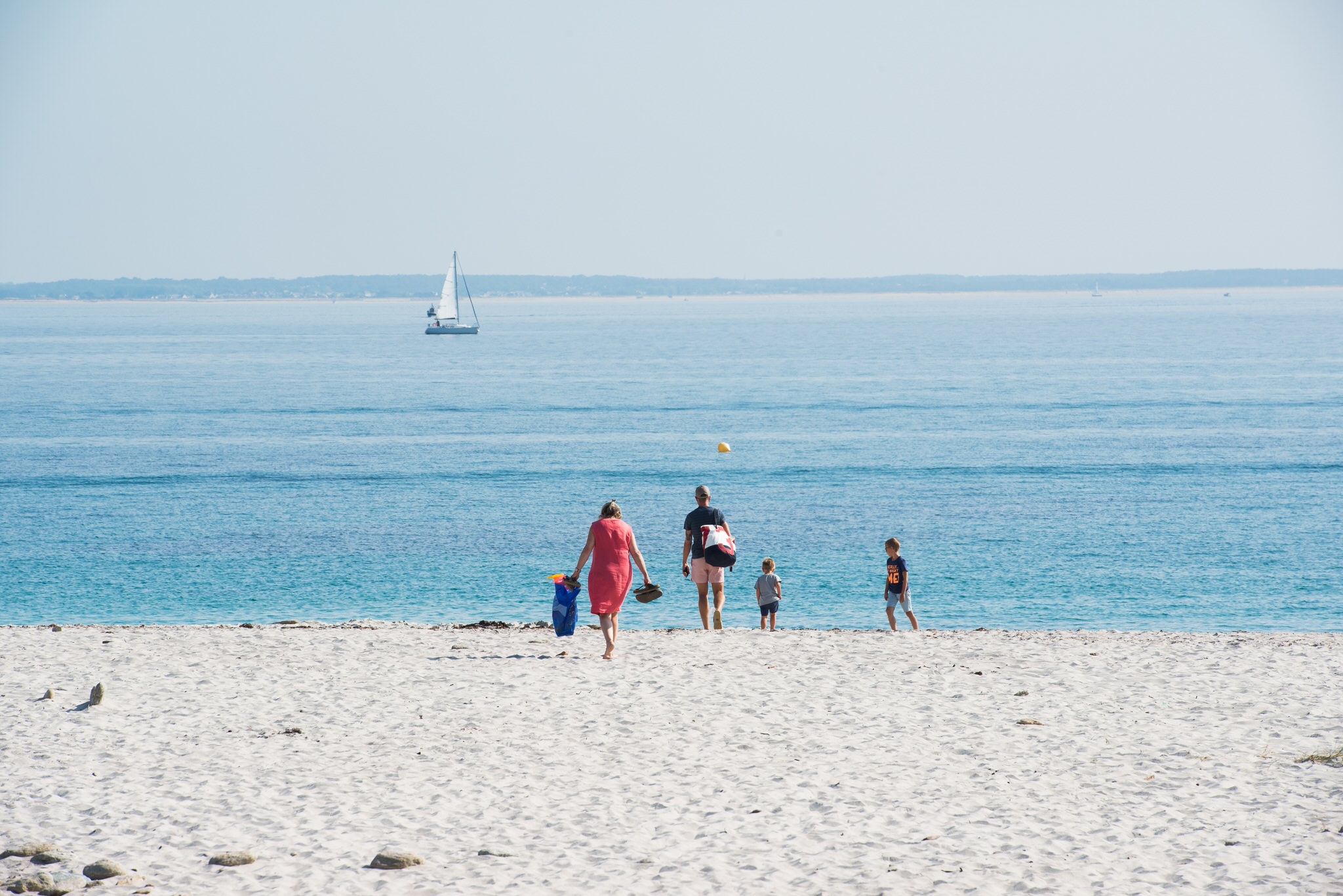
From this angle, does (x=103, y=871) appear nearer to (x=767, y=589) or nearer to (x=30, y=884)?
(x=30, y=884)

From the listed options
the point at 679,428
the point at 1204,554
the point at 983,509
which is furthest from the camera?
the point at 679,428

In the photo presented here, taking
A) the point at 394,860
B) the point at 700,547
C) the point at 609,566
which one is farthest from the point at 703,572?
the point at 394,860

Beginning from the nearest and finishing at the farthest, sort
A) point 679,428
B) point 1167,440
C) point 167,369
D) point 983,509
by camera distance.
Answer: point 983,509 → point 1167,440 → point 679,428 → point 167,369

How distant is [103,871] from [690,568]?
8.36 m

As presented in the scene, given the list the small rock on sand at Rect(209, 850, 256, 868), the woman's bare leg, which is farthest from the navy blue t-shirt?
the small rock on sand at Rect(209, 850, 256, 868)

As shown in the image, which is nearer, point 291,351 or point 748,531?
point 748,531

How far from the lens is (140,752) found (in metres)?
9.81

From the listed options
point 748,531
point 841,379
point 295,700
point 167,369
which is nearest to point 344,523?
point 748,531

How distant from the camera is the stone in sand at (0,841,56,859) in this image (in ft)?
24.7

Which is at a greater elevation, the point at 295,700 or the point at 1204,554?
the point at 295,700

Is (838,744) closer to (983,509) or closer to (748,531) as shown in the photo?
(748,531)

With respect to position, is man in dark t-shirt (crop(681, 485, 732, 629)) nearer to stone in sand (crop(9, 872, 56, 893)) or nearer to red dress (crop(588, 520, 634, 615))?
red dress (crop(588, 520, 634, 615))

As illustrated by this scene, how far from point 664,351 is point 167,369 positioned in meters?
48.9

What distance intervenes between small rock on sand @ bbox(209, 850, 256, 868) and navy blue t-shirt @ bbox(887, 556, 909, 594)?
9575 mm
